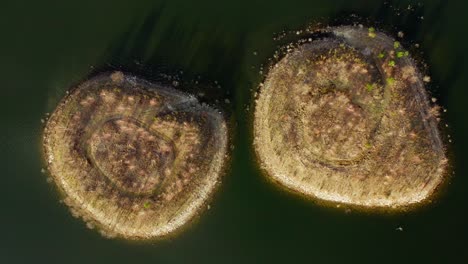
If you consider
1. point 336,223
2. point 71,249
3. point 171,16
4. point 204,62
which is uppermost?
point 171,16

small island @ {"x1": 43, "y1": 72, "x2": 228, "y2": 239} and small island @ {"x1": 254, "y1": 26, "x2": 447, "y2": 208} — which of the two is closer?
small island @ {"x1": 254, "y1": 26, "x2": 447, "y2": 208}

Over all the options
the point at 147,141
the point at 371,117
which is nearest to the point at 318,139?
the point at 371,117

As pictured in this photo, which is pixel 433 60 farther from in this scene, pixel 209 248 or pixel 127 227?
pixel 127 227

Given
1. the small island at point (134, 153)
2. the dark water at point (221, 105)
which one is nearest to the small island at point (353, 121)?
the dark water at point (221, 105)

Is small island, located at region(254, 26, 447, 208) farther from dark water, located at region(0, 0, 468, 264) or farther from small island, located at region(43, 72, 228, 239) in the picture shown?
small island, located at region(43, 72, 228, 239)

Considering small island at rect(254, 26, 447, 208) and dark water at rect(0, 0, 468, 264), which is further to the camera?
dark water at rect(0, 0, 468, 264)

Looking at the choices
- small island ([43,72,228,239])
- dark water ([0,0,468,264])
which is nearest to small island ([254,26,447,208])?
dark water ([0,0,468,264])
